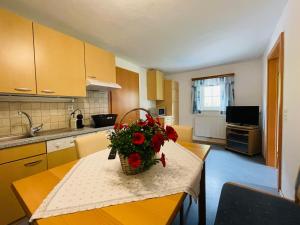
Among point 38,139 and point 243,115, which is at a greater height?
point 243,115

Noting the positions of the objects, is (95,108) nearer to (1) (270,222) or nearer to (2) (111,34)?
(2) (111,34)

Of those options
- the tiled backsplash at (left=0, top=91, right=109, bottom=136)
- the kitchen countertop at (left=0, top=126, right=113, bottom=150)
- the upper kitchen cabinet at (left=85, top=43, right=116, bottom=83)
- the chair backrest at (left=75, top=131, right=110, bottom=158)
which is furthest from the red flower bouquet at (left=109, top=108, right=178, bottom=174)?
the upper kitchen cabinet at (left=85, top=43, right=116, bottom=83)

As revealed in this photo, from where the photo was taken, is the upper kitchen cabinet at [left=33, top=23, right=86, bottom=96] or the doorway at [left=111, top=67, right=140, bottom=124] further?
the doorway at [left=111, top=67, right=140, bottom=124]

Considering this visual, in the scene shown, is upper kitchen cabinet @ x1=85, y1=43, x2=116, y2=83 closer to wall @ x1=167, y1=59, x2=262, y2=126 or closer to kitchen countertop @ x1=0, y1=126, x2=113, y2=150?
kitchen countertop @ x1=0, y1=126, x2=113, y2=150

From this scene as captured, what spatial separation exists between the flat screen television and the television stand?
14 centimetres

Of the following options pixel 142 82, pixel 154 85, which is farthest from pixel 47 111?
pixel 154 85

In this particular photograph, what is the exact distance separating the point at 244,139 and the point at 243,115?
0.56 metres

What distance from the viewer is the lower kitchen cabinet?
5.80 feet

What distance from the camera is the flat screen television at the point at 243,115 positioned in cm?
337

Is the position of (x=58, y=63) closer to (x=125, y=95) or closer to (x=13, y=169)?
(x=13, y=169)

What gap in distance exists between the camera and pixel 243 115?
3520mm

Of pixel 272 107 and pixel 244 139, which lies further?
pixel 244 139

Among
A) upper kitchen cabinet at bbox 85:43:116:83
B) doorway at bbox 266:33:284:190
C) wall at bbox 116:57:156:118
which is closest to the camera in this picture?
upper kitchen cabinet at bbox 85:43:116:83

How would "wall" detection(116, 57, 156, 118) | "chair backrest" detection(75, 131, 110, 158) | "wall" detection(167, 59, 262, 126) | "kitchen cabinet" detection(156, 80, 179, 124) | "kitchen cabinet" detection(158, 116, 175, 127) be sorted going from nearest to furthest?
"chair backrest" detection(75, 131, 110, 158) → "wall" detection(167, 59, 262, 126) → "wall" detection(116, 57, 156, 118) → "kitchen cabinet" detection(158, 116, 175, 127) → "kitchen cabinet" detection(156, 80, 179, 124)
